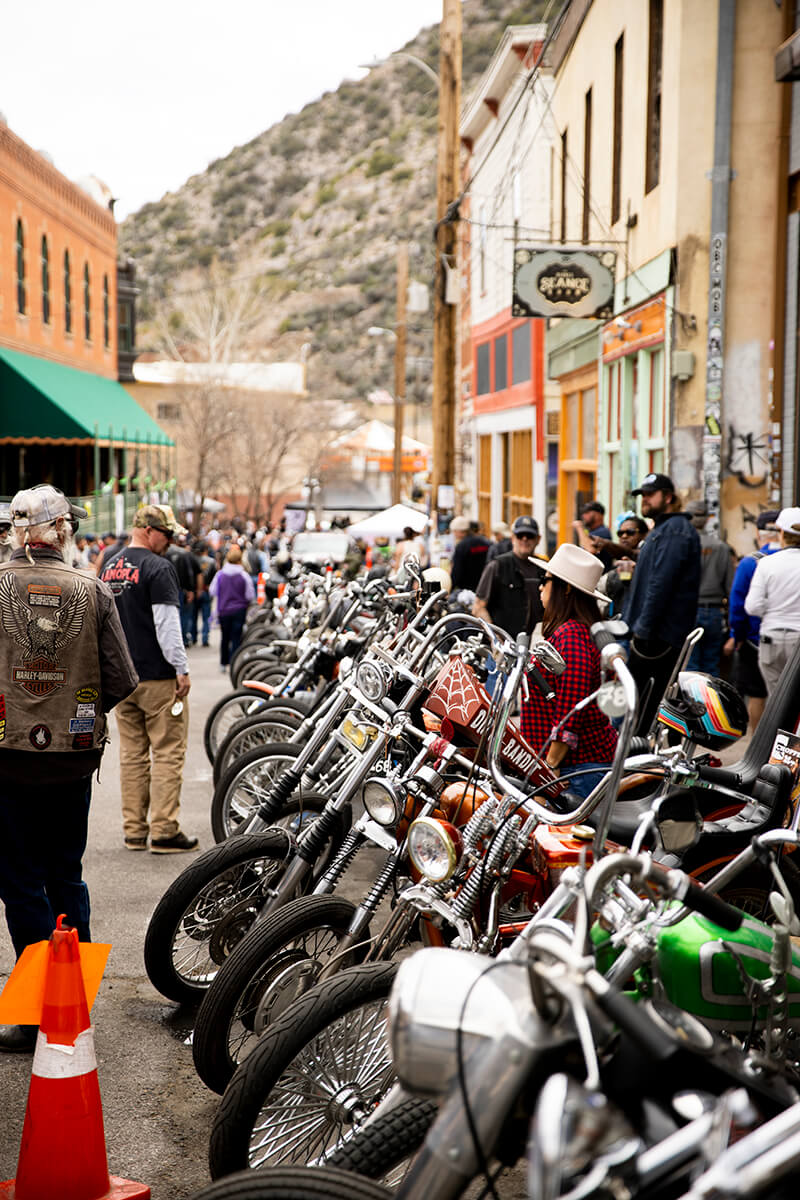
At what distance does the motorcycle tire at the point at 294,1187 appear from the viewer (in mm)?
2367

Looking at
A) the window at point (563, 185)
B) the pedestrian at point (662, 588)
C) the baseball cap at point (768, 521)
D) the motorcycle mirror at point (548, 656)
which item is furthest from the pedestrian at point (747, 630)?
the window at point (563, 185)

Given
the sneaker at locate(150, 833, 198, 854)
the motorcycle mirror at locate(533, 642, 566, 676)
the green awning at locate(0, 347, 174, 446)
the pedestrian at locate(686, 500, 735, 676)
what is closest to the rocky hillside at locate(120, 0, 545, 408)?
the green awning at locate(0, 347, 174, 446)

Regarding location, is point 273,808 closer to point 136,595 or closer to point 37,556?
point 37,556

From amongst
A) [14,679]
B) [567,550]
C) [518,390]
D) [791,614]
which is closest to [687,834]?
[567,550]

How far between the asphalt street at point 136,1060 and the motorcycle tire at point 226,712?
5.11 ft

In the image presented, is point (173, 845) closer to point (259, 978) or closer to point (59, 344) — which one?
point (259, 978)

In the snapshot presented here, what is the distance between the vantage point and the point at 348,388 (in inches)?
3590

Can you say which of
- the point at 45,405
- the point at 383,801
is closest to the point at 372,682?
the point at 383,801

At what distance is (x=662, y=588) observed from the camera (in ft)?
29.5

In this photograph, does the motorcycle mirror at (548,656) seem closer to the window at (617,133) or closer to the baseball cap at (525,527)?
the baseball cap at (525,527)

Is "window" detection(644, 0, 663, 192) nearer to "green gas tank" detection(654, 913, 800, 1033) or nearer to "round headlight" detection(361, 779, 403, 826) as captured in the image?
"round headlight" detection(361, 779, 403, 826)

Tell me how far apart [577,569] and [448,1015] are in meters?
3.28

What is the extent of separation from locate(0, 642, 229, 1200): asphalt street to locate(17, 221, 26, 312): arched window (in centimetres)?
2289

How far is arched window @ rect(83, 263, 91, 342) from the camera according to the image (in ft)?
115
